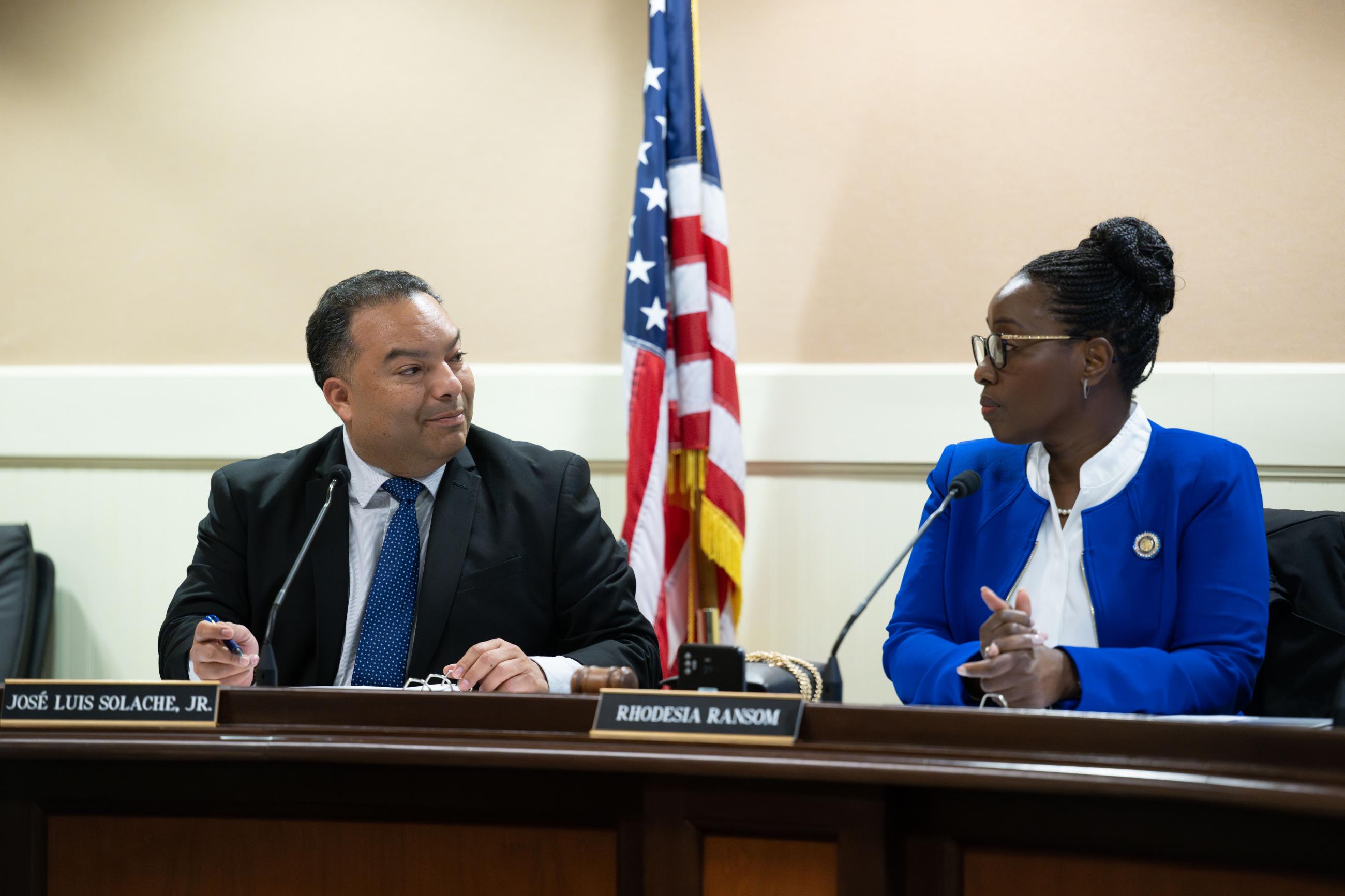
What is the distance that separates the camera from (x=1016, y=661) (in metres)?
1.51

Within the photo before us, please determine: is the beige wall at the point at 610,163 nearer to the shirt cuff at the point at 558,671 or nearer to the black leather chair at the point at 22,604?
the black leather chair at the point at 22,604

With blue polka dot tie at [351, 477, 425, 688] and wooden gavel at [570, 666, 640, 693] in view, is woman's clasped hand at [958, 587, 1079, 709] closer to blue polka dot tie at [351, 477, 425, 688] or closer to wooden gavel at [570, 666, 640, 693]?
wooden gavel at [570, 666, 640, 693]

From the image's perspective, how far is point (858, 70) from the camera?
122 inches

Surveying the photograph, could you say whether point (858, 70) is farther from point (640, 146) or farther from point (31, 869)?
point (31, 869)

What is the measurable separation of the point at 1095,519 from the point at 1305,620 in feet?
1.57

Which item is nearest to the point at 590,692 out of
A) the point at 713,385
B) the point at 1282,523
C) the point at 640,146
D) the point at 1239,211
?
the point at 1282,523

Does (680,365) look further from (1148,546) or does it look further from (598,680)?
(598,680)

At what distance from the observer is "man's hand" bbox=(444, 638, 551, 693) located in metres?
1.62

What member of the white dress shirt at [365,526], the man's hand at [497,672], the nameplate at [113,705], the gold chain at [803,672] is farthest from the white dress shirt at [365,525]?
the gold chain at [803,672]

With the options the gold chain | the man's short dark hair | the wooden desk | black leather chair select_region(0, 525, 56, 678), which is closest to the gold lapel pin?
the gold chain

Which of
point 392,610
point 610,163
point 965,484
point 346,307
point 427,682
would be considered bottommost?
point 427,682

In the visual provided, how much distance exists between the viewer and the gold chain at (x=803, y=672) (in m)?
1.44

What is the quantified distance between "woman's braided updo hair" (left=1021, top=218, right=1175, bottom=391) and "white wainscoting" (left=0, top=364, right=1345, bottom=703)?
103cm

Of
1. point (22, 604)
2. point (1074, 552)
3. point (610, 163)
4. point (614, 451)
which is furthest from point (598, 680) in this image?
point (22, 604)
